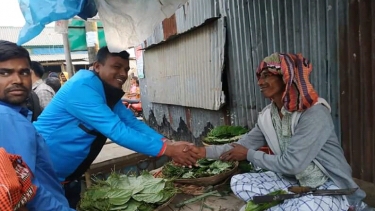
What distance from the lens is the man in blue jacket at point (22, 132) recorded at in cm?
146

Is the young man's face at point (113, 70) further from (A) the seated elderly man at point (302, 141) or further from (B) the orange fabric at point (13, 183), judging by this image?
(B) the orange fabric at point (13, 183)

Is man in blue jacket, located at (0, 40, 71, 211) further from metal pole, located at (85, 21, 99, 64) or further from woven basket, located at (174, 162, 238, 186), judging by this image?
metal pole, located at (85, 21, 99, 64)

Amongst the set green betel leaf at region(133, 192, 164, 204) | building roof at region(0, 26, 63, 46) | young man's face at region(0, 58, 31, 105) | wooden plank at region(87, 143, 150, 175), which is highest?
building roof at region(0, 26, 63, 46)

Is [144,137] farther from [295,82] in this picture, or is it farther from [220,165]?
[295,82]

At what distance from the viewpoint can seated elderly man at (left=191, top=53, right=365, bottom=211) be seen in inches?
85.3

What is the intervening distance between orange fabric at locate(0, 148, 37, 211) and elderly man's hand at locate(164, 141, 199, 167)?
1.68 metres

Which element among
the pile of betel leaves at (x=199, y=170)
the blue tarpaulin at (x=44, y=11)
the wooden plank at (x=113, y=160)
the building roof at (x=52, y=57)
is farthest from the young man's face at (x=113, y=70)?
the building roof at (x=52, y=57)

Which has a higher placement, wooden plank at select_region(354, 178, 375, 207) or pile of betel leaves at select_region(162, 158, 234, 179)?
pile of betel leaves at select_region(162, 158, 234, 179)

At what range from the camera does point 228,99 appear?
5496mm

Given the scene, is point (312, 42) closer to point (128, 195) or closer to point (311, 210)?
point (311, 210)

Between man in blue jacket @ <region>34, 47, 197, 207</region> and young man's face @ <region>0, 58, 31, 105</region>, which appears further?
man in blue jacket @ <region>34, 47, 197, 207</region>

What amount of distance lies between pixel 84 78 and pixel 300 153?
2.07m

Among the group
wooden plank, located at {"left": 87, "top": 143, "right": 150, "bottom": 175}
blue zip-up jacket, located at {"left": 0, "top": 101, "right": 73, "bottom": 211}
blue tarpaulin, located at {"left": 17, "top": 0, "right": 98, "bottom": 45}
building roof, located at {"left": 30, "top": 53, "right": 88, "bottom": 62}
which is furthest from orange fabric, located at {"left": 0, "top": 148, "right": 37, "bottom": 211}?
building roof, located at {"left": 30, "top": 53, "right": 88, "bottom": 62}

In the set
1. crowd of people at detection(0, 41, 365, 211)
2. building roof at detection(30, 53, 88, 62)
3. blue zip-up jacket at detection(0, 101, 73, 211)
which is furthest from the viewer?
building roof at detection(30, 53, 88, 62)
